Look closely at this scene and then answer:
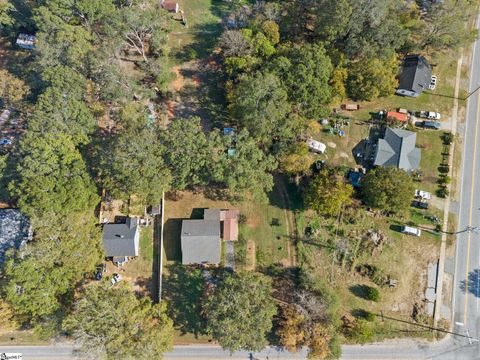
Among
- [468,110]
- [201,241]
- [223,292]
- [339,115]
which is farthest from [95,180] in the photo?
[468,110]

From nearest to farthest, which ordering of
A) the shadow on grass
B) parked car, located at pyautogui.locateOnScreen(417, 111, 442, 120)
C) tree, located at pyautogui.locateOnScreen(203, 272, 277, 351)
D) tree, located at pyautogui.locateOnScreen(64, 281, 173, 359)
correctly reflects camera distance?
1. tree, located at pyautogui.locateOnScreen(64, 281, 173, 359)
2. tree, located at pyautogui.locateOnScreen(203, 272, 277, 351)
3. the shadow on grass
4. parked car, located at pyautogui.locateOnScreen(417, 111, 442, 120)

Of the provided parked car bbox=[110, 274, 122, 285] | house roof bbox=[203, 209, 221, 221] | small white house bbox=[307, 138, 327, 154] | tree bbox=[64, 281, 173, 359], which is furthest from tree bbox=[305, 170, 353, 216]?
parked car bbox=[110, 274, 122, 285]

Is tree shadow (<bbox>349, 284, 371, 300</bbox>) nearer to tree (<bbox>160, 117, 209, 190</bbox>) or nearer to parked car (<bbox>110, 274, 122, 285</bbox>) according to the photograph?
tree (<bbox>160, 117, 209, 190</bbox>)

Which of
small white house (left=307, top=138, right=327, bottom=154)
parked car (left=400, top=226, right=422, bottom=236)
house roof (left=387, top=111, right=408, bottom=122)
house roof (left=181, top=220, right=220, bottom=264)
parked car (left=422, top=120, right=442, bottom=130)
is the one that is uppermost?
house roof (left=387, top=111, right=408, bottom=122)

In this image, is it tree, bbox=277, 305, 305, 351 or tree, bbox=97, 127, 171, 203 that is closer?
tree, bbox=277, 305, 305, 351

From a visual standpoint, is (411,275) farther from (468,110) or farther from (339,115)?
A: (468,110)

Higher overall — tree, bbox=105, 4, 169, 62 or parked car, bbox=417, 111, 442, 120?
tree, bbox=105, 4, 169, 62
